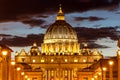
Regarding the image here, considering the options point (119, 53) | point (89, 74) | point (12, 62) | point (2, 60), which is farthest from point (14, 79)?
point (89, 74)

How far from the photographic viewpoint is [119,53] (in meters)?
53.0

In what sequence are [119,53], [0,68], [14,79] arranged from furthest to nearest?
[14,79] → [119,53] → [0,68]

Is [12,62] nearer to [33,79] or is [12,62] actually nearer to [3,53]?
[3,53]

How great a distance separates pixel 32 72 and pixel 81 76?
14803 mm

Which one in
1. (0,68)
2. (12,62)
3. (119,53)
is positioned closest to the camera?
(0,68)

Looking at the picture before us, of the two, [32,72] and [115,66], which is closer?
[115,66]

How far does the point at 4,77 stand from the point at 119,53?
1025 centimetres

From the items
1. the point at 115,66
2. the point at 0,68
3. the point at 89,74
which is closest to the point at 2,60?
the point at 0,68

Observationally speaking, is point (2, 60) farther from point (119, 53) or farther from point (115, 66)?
point (115, 66)

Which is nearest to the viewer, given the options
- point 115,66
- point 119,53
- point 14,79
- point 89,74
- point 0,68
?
point 0,68

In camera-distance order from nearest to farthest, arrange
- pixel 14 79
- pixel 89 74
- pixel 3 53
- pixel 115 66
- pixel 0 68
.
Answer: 1. pixel 3 53
2. pixel 0 68
3. pixel 14 79
4. pixel 115 66
5. pixel 89 74

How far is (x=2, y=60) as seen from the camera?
149 feet

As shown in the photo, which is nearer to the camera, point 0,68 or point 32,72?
point 0,68

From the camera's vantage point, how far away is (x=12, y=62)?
62156mm
